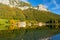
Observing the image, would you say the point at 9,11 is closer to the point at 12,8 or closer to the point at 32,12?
the point at 12,8

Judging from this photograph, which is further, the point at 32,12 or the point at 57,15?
the point at 32,12

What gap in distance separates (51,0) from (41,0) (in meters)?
3.28

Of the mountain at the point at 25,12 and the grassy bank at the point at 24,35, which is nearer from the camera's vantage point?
the grassy bank at the point at 24,35

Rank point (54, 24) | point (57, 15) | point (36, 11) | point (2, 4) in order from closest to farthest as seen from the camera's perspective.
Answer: point (54, 24)
point (57, 15)
point (36, 11)
point (2, 4)

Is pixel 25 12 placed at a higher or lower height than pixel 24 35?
higher

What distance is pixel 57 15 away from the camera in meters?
64.1

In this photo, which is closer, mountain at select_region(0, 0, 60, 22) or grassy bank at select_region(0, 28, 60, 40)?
grassy bank at select_region(0, 28, 60, 40)

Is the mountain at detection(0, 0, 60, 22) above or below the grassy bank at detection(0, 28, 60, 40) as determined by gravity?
above

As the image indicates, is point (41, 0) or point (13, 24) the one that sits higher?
point (41, 0)

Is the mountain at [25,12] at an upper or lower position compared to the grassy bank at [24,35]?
upper

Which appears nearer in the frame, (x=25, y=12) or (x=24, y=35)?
(x=24, y=35)

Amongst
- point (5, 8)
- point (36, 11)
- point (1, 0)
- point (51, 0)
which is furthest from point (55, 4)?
point (1, 0)

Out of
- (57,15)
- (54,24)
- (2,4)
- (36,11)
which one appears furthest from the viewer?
(2,4)

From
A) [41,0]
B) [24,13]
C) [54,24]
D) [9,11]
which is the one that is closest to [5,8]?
[9,11]
